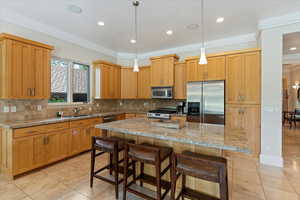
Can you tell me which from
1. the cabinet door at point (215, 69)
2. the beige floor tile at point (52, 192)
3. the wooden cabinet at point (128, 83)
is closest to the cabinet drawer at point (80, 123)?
the beige floor tile at point (52, 192)

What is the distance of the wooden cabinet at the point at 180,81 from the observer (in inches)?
169

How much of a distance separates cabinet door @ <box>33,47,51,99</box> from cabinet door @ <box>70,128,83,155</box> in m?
1.00

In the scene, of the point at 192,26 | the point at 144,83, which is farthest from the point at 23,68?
the point at 192,26

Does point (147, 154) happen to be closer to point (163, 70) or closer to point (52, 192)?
point (52, 192)

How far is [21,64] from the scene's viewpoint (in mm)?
2717

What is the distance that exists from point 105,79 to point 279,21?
14.7 ft

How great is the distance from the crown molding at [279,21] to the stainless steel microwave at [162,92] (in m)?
2.55

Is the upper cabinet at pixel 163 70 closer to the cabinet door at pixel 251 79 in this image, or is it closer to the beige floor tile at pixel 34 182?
the cabinet door at pixel 251 79

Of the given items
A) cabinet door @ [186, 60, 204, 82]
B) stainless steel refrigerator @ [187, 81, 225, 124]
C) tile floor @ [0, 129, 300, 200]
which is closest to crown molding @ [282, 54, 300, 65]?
stainless steel refrigerator @ [187, 81, 225, 124]

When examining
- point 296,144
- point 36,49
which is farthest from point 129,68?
point 296,144

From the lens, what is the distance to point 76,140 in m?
3.37

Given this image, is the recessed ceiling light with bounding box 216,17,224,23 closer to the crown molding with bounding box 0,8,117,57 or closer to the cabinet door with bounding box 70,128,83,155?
the crown molding with bounding box 0,8,117,57

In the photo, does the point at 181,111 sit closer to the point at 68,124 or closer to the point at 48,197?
the point at 68,124

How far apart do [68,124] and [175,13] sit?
3.26m
